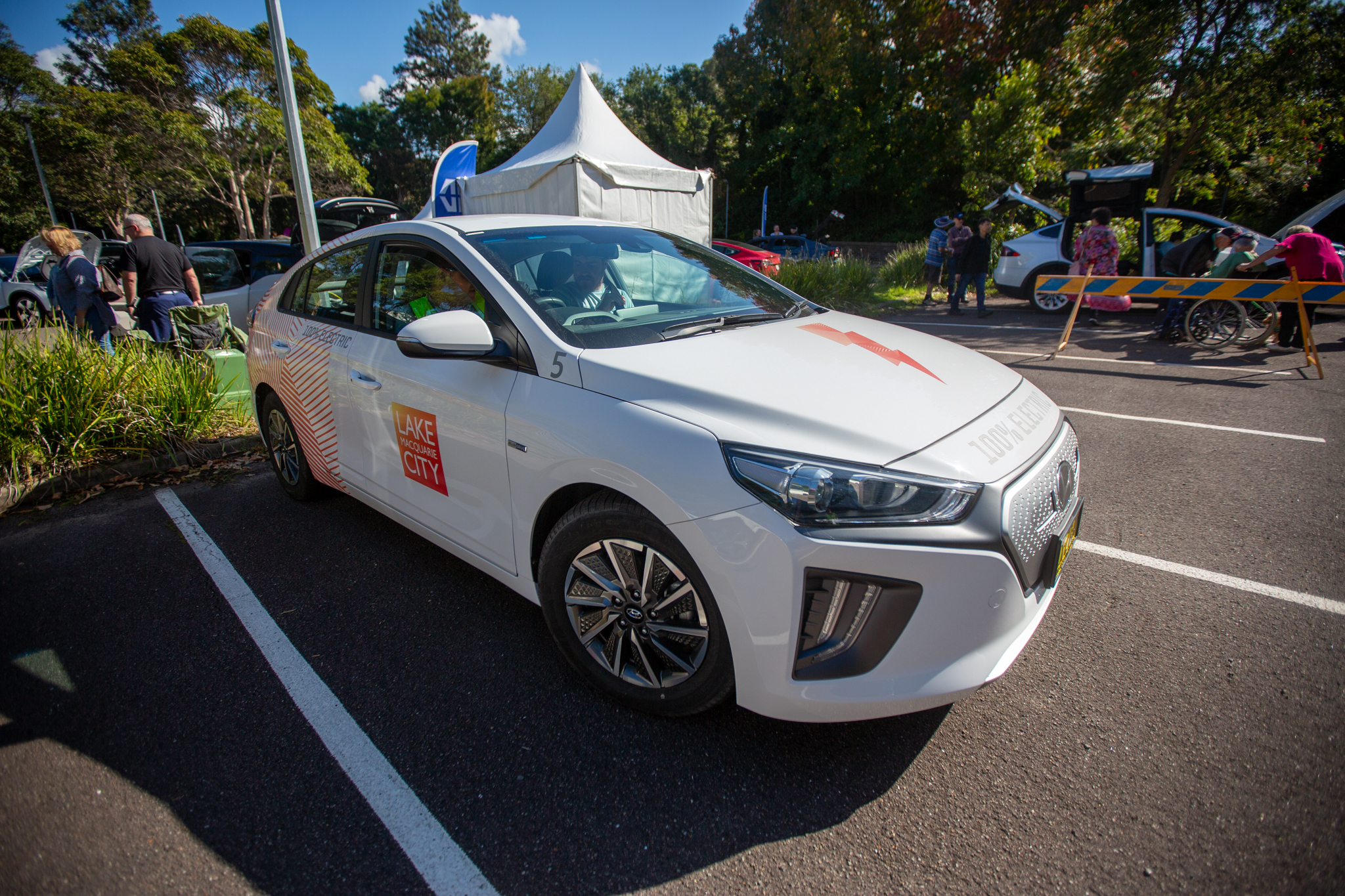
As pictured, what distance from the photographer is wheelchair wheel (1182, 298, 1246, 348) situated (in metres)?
7.80

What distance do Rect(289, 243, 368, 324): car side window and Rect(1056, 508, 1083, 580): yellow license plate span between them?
3.06 metres

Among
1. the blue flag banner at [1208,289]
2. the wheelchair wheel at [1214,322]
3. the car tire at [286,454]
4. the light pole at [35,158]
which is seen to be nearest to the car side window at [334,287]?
the car tire at [286,454]

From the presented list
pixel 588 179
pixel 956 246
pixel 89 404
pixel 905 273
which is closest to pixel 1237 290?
pixel 956 246

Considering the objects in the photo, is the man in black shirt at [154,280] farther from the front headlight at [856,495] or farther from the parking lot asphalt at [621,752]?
the front headlight at [856,495]

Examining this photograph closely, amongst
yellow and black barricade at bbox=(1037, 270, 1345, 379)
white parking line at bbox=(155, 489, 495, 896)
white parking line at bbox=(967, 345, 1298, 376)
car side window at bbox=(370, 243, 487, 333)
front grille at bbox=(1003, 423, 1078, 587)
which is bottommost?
white parking line at bbox=(155, 489, 495, 896)

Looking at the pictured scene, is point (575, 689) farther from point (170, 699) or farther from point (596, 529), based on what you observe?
point (170, 699)

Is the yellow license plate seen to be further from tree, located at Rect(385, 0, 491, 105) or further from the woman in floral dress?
tree, located at Rect(385, 0, 491, 105)

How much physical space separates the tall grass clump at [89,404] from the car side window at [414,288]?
2.88 m

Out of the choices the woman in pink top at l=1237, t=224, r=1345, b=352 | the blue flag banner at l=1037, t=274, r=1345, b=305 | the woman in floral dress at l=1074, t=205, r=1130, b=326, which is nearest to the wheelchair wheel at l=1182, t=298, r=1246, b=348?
the woman in pink top at l=1237, t=224, r=1345, b=352

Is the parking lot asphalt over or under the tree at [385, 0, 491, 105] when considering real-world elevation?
under

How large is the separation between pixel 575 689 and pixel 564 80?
6395 centimetres

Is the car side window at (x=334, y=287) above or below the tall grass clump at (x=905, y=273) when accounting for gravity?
above

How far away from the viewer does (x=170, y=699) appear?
225 centimetres

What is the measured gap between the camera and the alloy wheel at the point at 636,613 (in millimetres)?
1869
